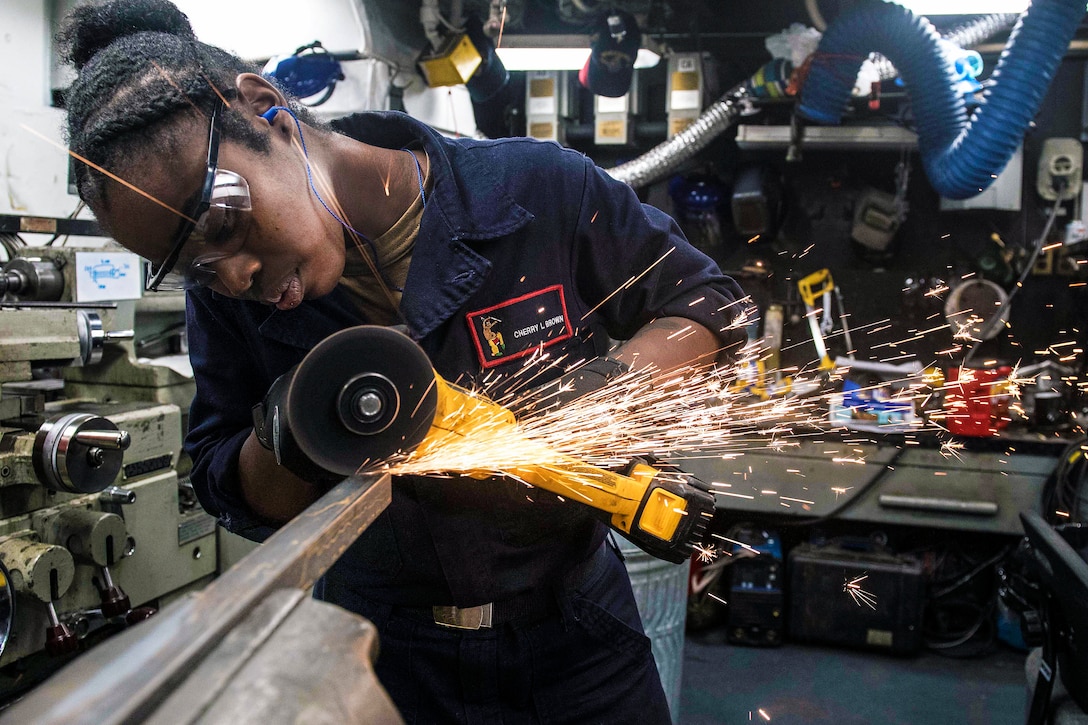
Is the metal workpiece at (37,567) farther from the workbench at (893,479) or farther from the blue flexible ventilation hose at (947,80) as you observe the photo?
the blue flexible ventilation hose at (947,80)

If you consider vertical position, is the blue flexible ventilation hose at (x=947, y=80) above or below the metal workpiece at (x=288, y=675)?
above

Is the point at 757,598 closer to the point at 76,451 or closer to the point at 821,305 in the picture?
the point at 821,305

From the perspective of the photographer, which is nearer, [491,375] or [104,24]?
[104,24]

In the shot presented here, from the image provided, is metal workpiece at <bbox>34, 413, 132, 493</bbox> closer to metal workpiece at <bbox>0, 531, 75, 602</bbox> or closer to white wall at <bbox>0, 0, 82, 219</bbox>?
metal workpiece at <bbox>0, 531, 75, 602</bbox>

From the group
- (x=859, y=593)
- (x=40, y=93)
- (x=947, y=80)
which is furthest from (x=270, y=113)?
(x=859, y=593)

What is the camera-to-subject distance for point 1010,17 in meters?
3.88

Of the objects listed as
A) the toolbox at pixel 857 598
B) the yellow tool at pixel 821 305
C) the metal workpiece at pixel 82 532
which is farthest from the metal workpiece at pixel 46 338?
the yellow tool at pixel 821 305

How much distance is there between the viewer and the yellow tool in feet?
15.5

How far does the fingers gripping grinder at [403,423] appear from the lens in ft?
3.84

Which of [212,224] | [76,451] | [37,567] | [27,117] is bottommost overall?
[37,567]

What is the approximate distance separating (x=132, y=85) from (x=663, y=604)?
254 centimetres

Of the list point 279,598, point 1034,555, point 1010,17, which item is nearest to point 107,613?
point 279,598

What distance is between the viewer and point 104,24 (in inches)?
50.9

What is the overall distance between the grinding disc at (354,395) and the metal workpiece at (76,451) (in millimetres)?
1148
